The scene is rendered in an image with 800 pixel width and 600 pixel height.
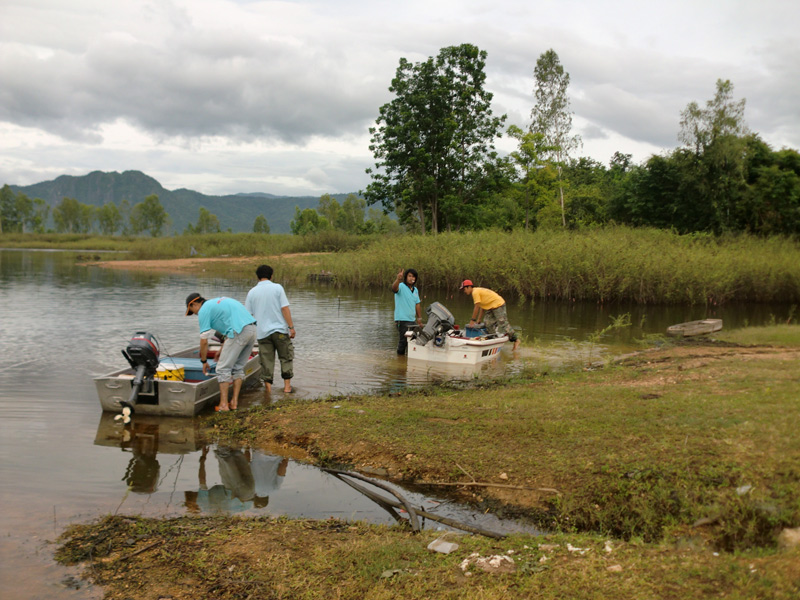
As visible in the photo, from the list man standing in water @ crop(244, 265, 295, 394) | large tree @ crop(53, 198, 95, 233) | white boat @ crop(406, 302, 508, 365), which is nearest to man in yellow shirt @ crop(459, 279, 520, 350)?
white boat @ crop(406, 302, 508, 365)

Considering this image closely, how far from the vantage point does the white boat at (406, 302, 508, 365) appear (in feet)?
42.3

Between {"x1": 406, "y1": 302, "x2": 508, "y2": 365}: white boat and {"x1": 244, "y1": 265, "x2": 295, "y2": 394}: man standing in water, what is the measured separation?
376 centimetres

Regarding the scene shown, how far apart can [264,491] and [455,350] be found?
23.8ft

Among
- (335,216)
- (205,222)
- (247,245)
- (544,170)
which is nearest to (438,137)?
(544,170)

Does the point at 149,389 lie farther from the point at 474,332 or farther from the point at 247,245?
the point at 247,245

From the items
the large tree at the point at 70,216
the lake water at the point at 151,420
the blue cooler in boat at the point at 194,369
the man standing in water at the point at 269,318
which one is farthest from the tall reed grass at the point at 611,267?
the large tree at the point at 70,216

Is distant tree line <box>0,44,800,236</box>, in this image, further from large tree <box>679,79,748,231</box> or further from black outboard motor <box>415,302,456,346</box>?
black outboard motor <box>415,302,456,346</box>

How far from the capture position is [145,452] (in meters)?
7.73

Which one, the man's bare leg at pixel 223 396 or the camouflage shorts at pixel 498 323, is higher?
the camouflage shorts at pixel 498 323

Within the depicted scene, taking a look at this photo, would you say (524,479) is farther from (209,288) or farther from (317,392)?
(209,288)

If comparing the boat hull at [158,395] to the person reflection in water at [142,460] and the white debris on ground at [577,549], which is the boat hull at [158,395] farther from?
the white debris on ground at [577,549]

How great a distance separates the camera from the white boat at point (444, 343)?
1289 centimetres

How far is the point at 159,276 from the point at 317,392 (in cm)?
3149

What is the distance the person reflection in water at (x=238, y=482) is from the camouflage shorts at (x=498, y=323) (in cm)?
822
